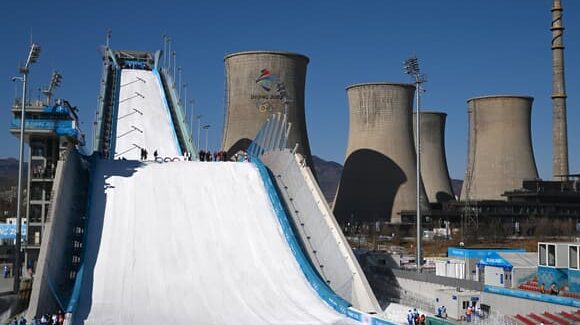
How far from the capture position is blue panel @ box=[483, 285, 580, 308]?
15.7 meters

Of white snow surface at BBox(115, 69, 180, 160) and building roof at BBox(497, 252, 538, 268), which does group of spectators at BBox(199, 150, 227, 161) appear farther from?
building roof at BBox(497, 252, 538, 268)

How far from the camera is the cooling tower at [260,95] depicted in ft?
139

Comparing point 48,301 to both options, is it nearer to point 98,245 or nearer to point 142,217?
point 98,245

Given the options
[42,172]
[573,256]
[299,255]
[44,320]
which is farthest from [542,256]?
[42,172]

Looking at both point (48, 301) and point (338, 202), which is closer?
point (48, 301)

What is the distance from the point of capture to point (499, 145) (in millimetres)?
49062

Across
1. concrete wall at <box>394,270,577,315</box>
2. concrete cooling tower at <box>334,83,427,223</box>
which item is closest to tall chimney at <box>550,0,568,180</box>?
concrete cooling tower at <box>334,83,427,223</box>

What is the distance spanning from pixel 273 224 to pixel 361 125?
25.4m

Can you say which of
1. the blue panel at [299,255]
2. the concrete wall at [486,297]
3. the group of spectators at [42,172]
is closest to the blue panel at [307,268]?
the blue panel at [299,255]

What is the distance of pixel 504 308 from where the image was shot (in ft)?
59.1

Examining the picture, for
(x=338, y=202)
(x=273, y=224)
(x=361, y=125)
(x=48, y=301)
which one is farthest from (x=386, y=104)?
(x=48, y=301)

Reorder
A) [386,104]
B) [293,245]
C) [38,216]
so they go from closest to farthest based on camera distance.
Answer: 1. [293,245]
2. [38,216]
3. [386,104]

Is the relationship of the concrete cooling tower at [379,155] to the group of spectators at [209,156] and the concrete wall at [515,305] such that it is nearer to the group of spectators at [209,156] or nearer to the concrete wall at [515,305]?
the group of spectators at [209,156]

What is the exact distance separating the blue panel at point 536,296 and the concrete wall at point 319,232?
9.43ft
